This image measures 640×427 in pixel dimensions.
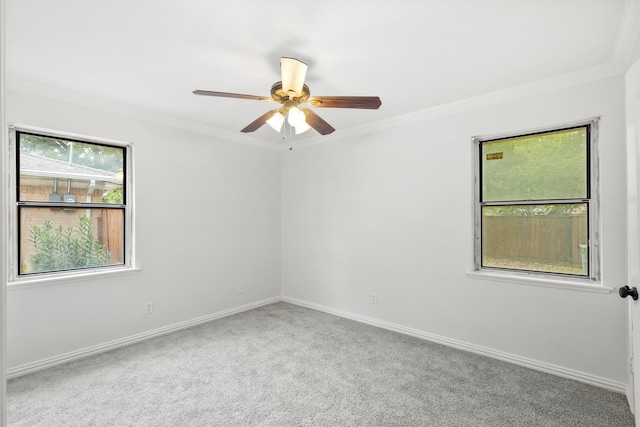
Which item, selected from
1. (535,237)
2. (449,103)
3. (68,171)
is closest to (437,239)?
(535,237)

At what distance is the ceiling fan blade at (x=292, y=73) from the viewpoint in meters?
1.98

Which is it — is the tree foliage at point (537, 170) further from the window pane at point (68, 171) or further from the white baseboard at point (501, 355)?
the window pane at point (68, 171)

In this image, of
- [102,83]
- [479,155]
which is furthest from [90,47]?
[479,155]

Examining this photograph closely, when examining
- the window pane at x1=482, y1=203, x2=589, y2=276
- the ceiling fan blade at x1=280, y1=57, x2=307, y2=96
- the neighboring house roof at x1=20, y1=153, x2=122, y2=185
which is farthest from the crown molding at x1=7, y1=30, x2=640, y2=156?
the ceiling fan blade at x1=280, y1=57, x2=307, y2=96

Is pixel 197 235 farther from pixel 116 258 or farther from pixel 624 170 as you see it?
pixel 624 170

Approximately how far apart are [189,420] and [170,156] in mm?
2657

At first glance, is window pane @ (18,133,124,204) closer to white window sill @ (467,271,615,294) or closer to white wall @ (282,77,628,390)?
white wall @ (282,77,628,390)

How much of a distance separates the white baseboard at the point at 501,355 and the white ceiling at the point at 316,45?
7.74 ft

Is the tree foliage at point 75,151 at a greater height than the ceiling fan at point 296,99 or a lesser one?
lesser

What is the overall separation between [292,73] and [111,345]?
311 centimetres

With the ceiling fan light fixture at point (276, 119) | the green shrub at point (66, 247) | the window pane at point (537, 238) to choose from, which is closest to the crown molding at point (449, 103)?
the window pane at point (537, 238)

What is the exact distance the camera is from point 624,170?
235 cm

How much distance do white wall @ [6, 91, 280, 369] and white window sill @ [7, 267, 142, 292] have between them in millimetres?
46

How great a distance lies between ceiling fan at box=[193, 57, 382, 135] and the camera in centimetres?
206
